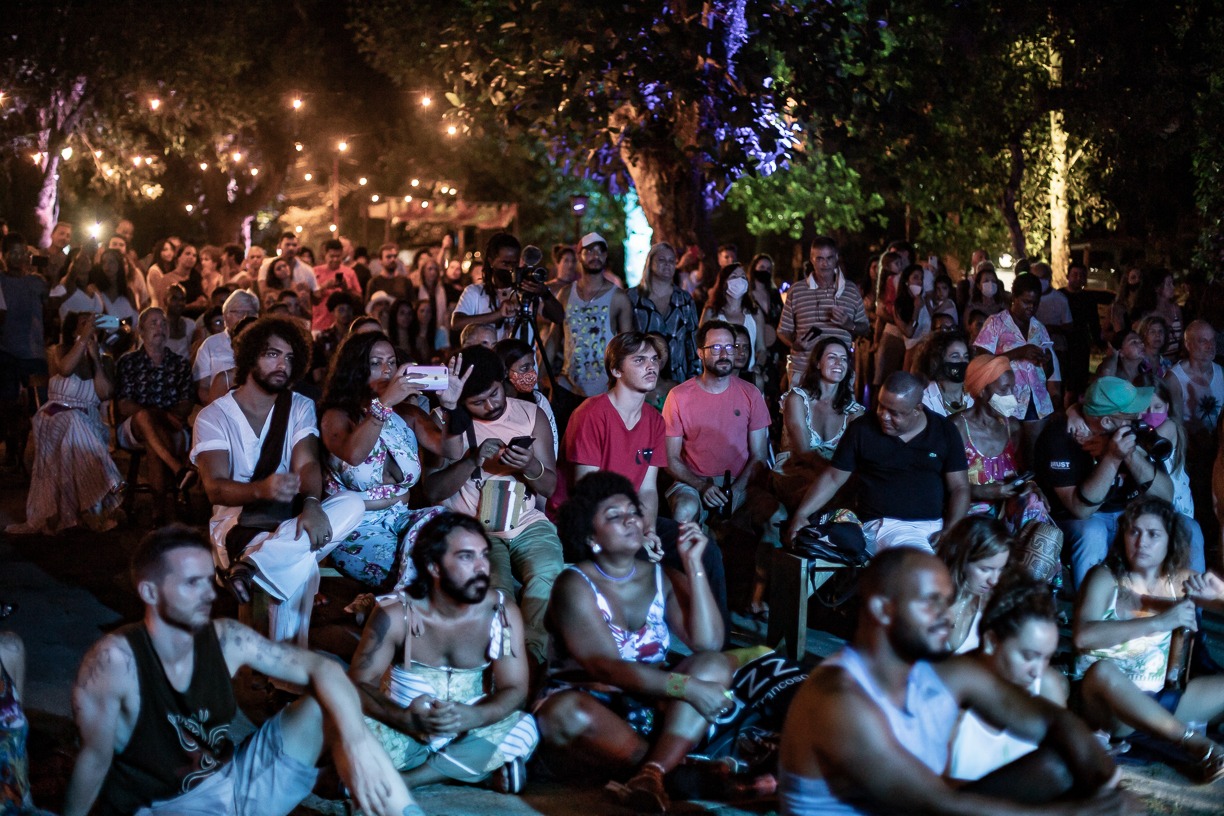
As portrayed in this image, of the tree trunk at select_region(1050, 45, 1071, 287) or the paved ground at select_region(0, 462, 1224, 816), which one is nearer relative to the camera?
the paved ground at select_region(0, 462, 1224, 816)

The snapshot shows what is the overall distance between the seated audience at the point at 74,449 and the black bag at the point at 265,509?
3385 mm

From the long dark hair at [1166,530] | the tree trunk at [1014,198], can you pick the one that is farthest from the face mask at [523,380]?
the tree trunk at [1014,198]

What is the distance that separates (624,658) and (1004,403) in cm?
300

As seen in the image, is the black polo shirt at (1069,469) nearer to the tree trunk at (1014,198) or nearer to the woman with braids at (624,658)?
the woman with braids at (624,658)

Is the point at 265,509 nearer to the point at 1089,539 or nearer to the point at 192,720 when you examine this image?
the point at 192,720

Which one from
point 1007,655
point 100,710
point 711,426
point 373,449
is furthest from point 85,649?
point 1007,655

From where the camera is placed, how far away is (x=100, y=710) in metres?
3.76

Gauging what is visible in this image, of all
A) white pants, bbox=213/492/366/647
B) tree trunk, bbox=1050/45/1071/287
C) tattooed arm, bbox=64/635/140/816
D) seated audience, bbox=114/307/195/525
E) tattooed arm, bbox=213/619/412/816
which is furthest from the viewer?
tree trunk, bbox=1050/45/1071/287

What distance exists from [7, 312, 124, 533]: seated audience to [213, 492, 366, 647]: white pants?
340cm

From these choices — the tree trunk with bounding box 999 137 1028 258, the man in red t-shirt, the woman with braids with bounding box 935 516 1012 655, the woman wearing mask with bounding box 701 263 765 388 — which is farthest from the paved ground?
the tree trunk with bounding box 999 137 1028 258

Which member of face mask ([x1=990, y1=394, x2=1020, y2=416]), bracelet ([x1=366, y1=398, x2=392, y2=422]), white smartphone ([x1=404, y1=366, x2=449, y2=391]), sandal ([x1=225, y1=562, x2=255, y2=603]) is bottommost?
sandal ([x1=225, y1=562, x2=255, y2=603])

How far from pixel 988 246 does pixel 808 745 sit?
23.2 m

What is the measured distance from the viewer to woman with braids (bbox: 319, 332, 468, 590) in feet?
A: 18.9

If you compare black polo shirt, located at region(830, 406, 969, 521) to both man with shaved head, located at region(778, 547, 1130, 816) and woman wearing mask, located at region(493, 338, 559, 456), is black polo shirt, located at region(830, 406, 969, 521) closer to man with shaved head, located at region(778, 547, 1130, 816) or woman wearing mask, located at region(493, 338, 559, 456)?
woman wearing mask, located at region(493, 338, 559, 456)
